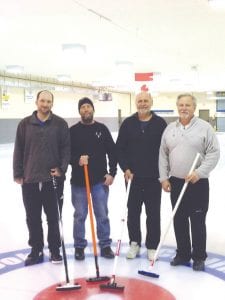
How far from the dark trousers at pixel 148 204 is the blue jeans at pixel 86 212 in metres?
0.25

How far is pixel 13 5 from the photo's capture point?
7.08m

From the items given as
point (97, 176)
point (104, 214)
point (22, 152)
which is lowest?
point (104, 214)

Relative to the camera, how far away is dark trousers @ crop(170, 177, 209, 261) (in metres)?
3.45

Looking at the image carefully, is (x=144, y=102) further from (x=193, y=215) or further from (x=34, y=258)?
(x=34, y=258)

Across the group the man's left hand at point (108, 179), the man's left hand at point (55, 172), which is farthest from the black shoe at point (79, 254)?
the man's left hand at point (55, 172)

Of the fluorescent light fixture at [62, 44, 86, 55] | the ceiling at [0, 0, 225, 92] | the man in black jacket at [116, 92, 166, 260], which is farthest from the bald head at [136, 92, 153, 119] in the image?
the fluorescent light fixture at [62, 44, 86, 55]

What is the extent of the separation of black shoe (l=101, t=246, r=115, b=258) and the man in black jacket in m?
0.16

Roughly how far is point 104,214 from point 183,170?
36.0 inches

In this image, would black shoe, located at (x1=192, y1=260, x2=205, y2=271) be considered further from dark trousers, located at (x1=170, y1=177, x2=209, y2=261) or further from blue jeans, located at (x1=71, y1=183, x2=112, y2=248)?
blue jeans, located at (x1=71, y1=183, x2=112, y2=248)

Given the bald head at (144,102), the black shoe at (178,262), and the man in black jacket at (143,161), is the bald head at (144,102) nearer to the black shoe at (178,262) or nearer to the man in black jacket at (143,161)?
the man in black jacket at (143,161)

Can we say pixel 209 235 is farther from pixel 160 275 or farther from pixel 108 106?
pixel 108 106

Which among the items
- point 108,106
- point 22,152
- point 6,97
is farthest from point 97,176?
point 108,106

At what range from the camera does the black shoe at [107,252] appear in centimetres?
378

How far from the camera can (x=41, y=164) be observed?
3.54 meters
